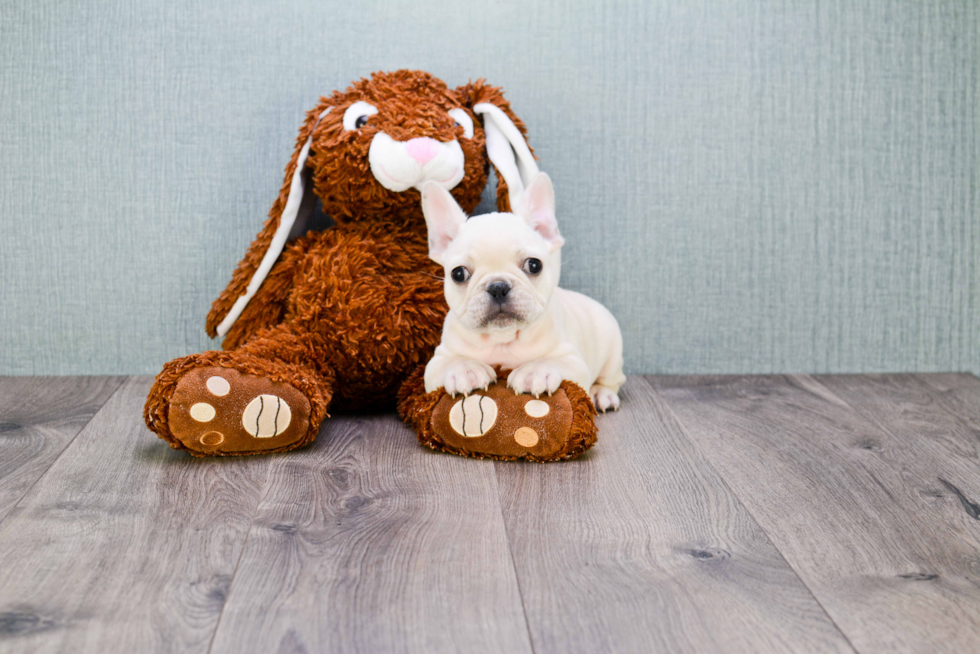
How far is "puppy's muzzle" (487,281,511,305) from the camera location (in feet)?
4.12

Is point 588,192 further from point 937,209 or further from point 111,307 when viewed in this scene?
point 111,307

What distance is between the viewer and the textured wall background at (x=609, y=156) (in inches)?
67.1

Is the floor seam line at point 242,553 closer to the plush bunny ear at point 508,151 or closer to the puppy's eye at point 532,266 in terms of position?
the puppy's eye at point 532,266

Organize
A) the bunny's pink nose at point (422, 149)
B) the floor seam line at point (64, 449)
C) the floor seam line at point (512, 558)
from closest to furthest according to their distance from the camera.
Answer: the floor seam line at point (512, 558) → the floor seam line at point (64, 449) → the bunny's pink nose at point (422, 149)

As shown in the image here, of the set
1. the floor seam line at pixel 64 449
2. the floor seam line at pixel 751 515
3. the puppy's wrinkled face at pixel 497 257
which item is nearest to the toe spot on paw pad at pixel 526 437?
the puppy's wrinkled face at pixel 497 257

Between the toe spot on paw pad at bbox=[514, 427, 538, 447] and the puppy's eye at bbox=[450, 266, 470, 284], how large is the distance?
9.6 inches

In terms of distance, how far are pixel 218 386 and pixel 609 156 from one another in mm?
937

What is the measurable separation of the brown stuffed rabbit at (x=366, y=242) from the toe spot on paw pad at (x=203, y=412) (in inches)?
4.7

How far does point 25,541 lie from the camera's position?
100 cm

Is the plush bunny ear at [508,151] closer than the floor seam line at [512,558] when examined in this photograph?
No

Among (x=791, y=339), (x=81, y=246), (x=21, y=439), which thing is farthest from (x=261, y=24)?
(x=791, y=339)

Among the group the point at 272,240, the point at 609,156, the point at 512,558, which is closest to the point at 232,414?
the point at 272,240

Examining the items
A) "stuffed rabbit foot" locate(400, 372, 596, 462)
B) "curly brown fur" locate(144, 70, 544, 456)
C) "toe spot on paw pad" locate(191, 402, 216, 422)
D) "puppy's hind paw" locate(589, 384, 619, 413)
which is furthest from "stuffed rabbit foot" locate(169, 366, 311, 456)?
"puppy's hind paw" locate(589, 384, 619, 413)

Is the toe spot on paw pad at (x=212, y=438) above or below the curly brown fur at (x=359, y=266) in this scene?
below
